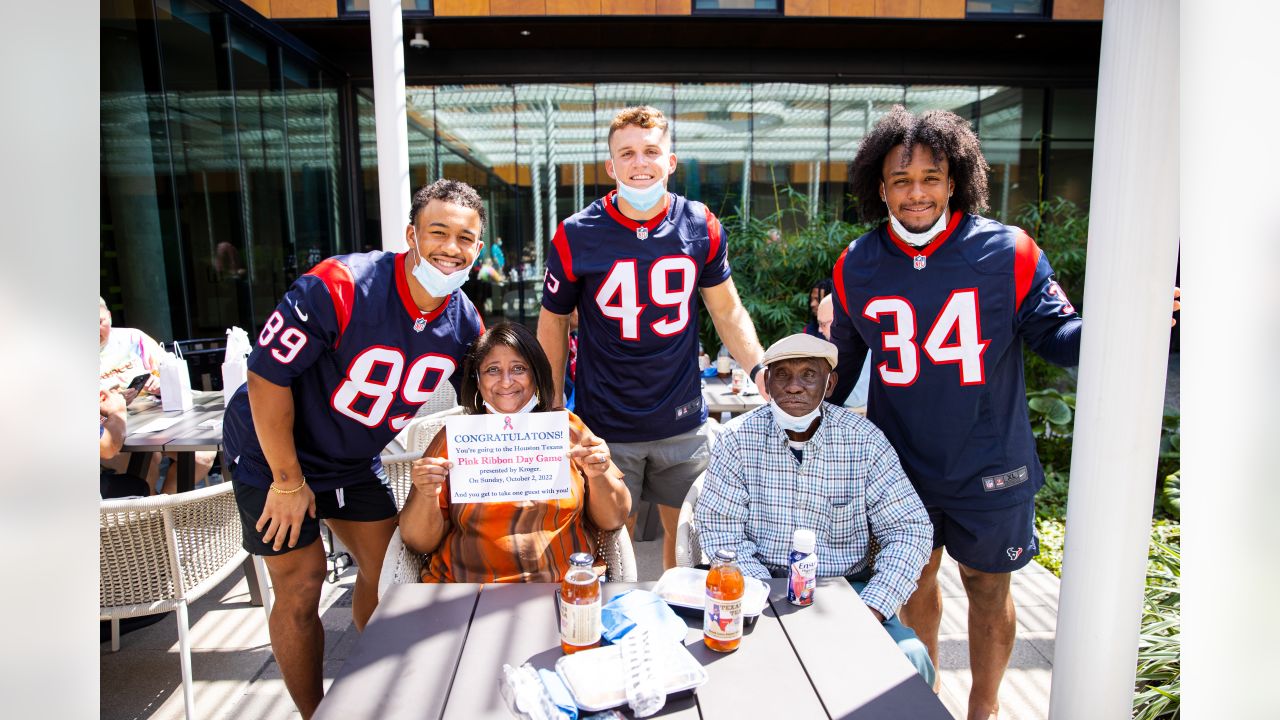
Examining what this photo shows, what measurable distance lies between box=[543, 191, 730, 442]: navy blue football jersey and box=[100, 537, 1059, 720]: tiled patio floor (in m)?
1.46

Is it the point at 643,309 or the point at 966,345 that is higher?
the point at 643,309

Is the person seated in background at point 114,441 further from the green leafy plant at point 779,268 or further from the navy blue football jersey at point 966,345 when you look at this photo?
the green leafy plant at point 779,268

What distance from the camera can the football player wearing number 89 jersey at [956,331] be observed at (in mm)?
2443

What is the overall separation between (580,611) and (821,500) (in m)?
1.07

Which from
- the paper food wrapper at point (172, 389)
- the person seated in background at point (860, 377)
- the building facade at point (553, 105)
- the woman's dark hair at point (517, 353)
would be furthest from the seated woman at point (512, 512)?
the building facade at point (553, 105)

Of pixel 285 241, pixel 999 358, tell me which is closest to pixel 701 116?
pixel 285 241

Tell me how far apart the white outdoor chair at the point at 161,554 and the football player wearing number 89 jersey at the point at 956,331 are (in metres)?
2.62

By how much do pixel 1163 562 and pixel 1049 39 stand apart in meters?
8.53

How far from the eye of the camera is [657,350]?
3.07m

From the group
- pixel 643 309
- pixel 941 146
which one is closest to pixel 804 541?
pixel 643 309

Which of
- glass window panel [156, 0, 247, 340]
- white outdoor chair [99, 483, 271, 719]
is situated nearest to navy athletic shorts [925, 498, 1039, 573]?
white outdoor chair [99, 483, 271, 719]

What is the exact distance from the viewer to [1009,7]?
912cm

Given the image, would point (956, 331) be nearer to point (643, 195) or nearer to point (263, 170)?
point (643, 195)
